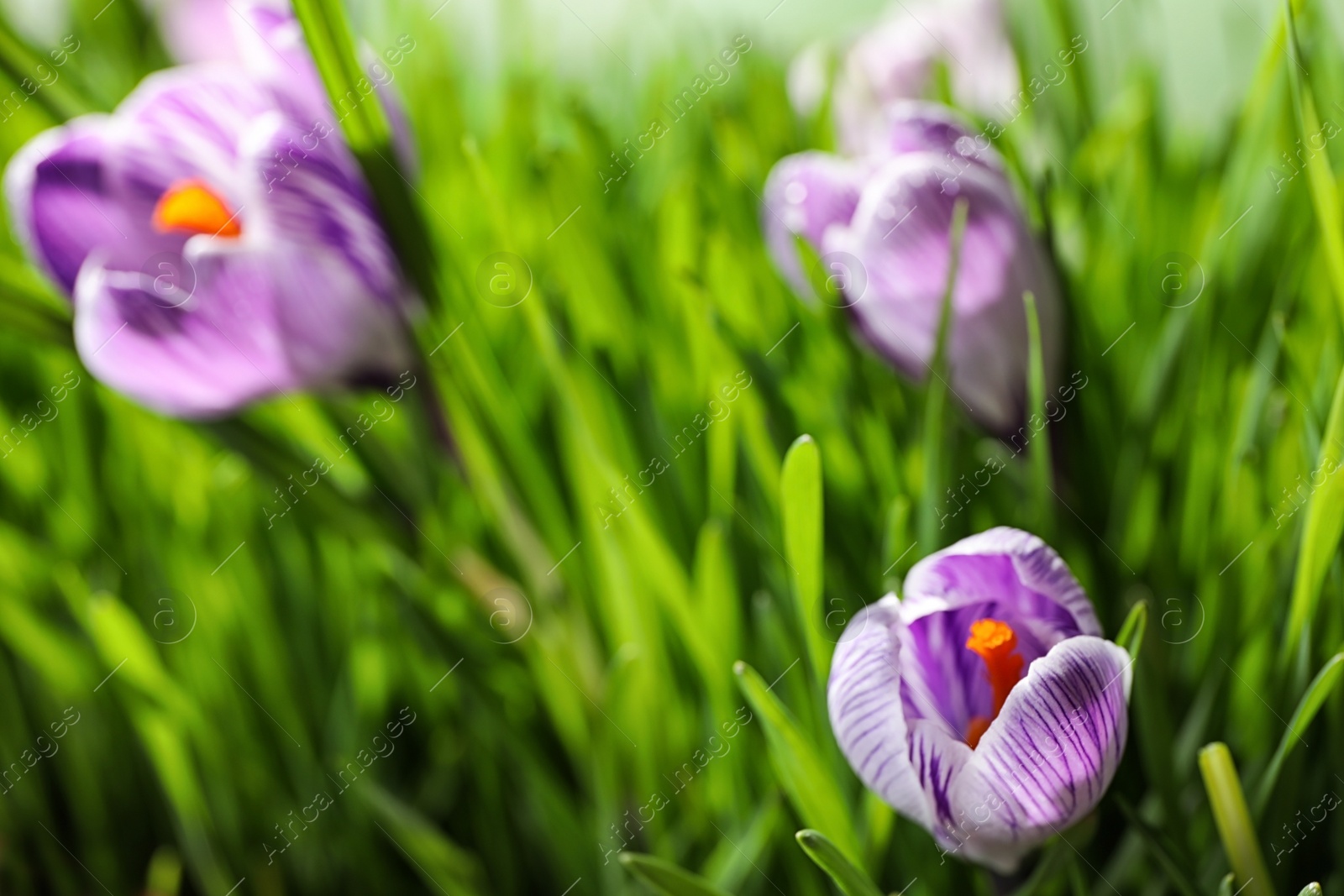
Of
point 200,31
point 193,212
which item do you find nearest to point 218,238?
point 193,212

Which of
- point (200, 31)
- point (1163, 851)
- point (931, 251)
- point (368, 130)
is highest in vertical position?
point (200, 31)

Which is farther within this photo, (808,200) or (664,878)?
(808,200)

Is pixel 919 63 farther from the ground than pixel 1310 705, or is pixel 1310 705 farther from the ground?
pixel 919 63

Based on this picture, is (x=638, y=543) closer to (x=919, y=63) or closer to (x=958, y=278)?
(x=958, y=278)

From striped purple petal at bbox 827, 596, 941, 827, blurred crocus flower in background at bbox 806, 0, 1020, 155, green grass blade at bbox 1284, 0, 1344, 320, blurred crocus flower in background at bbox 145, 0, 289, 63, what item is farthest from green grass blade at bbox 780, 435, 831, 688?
blurred crocus flower in background at bbox 145, 0, 289, 63

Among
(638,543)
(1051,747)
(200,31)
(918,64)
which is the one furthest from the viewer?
(200,31)

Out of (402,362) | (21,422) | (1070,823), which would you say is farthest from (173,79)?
(1070,823)

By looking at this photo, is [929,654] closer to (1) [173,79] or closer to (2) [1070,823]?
(2) [1070,823]

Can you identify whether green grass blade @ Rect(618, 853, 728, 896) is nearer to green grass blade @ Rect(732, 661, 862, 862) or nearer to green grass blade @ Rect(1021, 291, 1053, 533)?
green grass blade @ Rect(732, 661, 862, 862)
